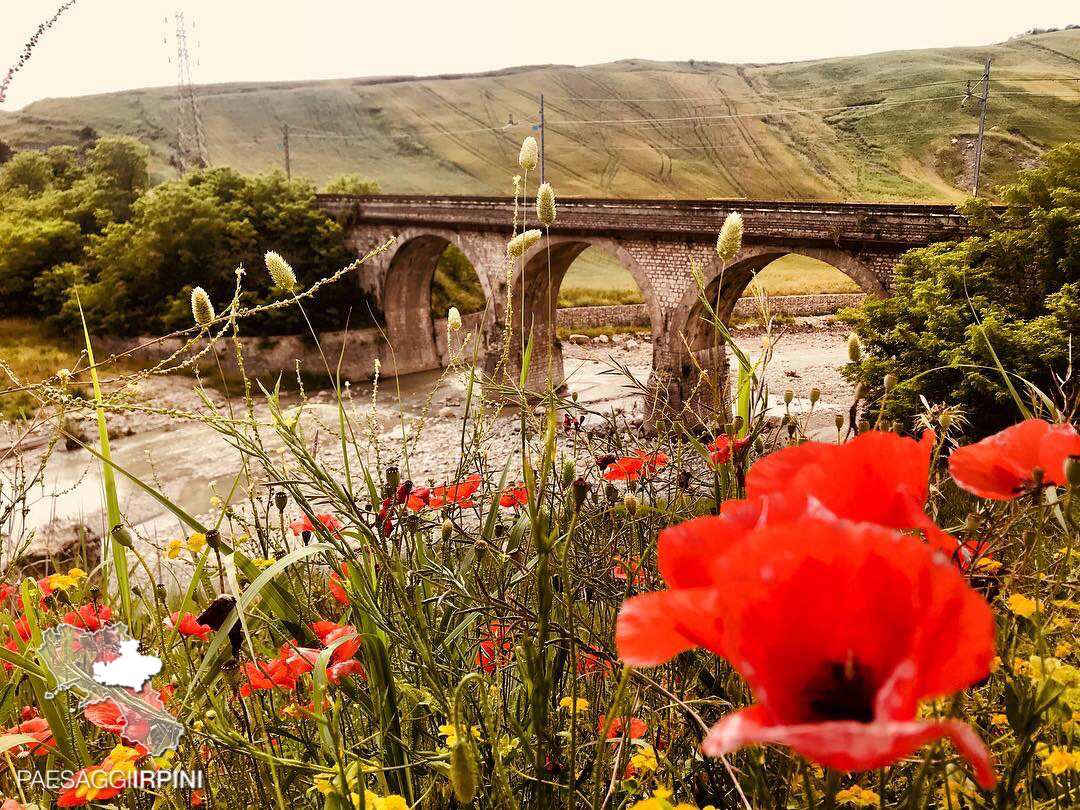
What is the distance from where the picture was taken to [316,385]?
27844 mm

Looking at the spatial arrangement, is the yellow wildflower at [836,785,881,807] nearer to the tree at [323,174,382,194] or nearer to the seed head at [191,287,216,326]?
the seed head at [191,287,216,326]

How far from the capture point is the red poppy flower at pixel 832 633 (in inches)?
17.2

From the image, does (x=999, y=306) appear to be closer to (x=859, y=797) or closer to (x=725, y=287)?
(x=725, y=287)

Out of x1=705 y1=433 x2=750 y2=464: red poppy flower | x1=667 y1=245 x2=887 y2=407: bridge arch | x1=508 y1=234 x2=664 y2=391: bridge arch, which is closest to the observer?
x1=705 y1=433 x2=750 y2=464: red poppy flower

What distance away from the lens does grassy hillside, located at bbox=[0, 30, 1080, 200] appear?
304 feet

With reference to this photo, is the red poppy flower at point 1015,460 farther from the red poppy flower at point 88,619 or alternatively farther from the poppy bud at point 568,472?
the red poppy flower at point 88,619

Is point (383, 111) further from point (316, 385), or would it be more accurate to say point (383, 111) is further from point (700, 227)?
point (700, 227)

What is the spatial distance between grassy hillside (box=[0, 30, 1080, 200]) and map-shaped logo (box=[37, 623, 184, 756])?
91.6m

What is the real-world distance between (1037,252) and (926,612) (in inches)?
505

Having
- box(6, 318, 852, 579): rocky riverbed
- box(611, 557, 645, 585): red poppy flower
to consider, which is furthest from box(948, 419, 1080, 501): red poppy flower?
box(6, 318, 852, 579): rocky riverbed

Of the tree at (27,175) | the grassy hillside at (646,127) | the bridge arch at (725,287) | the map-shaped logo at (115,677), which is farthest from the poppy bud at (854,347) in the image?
the grassy hillside at (646,127)

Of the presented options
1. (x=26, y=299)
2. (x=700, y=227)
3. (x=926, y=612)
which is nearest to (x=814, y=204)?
(x=700, y=227)

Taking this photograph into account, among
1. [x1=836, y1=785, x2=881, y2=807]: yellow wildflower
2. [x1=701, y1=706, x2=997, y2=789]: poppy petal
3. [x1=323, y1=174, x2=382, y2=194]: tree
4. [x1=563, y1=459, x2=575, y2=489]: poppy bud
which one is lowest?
[x1=836, y1=785, x2=881, y2=807]: yellow wildflower

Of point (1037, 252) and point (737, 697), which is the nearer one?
point (737, 697)
